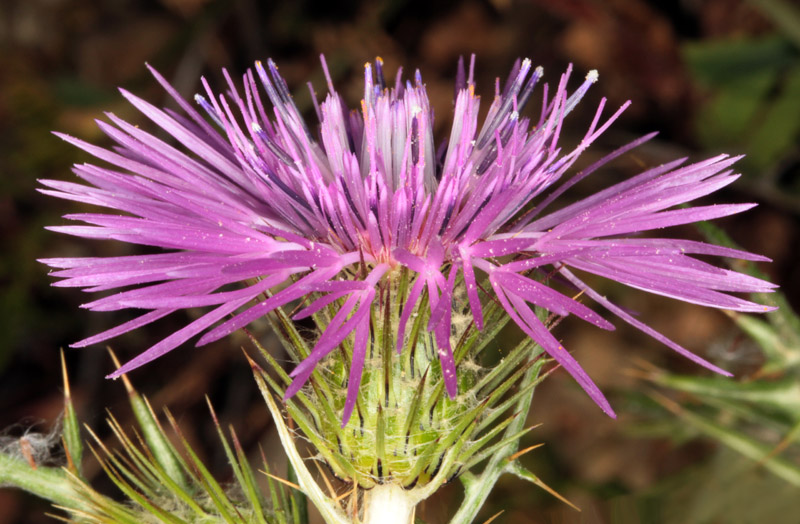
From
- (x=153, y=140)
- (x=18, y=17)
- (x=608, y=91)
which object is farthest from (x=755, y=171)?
(x=18, y=17)

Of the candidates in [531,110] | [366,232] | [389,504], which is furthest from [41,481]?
[531,110]

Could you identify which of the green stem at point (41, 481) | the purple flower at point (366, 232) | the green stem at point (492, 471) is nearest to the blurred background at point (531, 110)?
the green stem at point (492, 471)

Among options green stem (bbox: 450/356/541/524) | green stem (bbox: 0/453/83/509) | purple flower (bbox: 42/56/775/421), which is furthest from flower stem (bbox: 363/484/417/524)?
green stem (bbox: 0/453/83/509)

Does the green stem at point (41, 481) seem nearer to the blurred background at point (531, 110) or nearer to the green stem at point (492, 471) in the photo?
the green stem at point (492, 471)

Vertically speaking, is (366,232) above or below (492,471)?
above

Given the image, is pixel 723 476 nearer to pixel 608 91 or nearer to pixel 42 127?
pixel 608 91

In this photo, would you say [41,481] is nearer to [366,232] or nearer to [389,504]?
[389,504]
